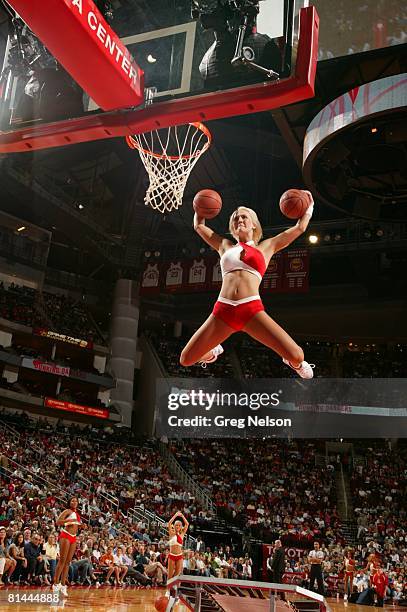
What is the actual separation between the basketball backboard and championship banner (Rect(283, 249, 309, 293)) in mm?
18887

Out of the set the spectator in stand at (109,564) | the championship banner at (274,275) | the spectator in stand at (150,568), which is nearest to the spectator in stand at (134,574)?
the spectator in stand at (150,568)

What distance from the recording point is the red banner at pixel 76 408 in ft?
90.5

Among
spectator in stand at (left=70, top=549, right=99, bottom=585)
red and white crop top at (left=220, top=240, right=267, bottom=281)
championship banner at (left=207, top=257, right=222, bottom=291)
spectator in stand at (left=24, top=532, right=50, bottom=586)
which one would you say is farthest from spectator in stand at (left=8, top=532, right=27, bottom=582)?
championship banner at (left=207, top=257, right=222, bottom=291)

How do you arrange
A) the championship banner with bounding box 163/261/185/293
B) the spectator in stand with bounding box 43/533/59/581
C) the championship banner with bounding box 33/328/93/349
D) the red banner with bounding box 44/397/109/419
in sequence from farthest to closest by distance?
the championship banner with bounding box 33/328/93/349
the red banner with bounding box 44/397/109/419
the championship banner with bounding box 163/261/185/293
the spectator in stand with bounding box 43/533/59/581

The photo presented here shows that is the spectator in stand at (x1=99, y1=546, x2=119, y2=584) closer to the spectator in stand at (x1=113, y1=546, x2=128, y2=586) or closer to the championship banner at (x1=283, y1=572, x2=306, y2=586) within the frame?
the spectator in stand at (x1=113, y1=546, x2=128, y2=586)

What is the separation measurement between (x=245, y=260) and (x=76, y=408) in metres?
24.3

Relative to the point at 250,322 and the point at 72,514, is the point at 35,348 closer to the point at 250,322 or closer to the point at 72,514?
the point at 72,514

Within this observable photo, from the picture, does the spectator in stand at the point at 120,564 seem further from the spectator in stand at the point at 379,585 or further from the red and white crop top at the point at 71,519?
the spectator in stand at the point at 379,585

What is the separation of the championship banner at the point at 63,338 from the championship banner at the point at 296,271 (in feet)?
34.3

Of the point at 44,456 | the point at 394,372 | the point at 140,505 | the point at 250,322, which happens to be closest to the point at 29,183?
the point at 44,456

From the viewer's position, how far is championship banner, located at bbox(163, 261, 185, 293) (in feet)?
88.1

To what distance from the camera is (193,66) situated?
541 centimetres

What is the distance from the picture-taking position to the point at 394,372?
105 feet

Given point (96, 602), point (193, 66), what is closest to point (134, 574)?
point (96, 602)
